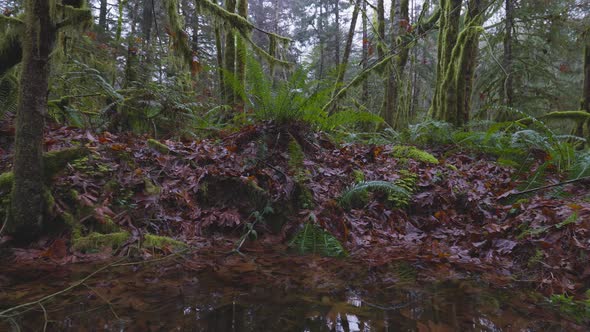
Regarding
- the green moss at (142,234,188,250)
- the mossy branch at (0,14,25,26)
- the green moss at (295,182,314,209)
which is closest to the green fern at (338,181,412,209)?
the green moss at (295,182,314,209)

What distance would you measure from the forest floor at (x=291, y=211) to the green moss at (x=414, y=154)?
302 millimetres

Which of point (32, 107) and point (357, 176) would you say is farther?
point (357, 176)

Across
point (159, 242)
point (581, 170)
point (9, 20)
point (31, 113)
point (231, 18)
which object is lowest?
point (159, 242)

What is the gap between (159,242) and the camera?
7.59 ft

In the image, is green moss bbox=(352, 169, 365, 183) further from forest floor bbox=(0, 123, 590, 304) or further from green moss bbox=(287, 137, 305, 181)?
green moss bbox=(287, 137, 305, 181)

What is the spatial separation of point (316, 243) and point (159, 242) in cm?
115

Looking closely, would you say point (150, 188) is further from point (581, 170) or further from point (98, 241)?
point (581, 170)

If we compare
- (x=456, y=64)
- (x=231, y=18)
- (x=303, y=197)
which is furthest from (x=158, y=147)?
(x=456, y=64)

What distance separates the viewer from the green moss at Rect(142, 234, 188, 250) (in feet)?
7.47

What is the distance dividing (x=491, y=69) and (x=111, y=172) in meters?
11.6

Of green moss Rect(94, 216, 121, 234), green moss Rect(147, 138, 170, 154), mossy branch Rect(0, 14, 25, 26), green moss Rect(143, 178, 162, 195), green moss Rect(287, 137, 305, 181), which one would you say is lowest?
green moss Rect(94, 216, 121, 234)

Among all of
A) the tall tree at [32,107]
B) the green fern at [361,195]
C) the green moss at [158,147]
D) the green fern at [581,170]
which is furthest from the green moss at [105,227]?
the green fern at [581,170]

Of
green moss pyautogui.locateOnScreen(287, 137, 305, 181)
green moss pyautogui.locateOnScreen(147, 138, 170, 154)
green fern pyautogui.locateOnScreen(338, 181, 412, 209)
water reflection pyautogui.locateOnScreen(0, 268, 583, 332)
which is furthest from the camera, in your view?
green moss pyautogui.locateOnScreen(147, 138, 170, 154)

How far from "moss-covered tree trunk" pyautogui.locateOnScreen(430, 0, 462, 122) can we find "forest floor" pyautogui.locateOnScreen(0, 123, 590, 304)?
3108mm
